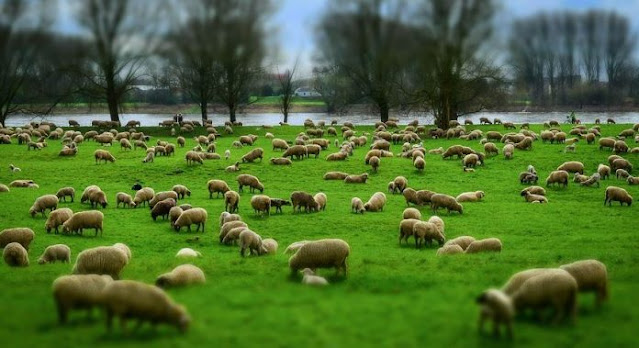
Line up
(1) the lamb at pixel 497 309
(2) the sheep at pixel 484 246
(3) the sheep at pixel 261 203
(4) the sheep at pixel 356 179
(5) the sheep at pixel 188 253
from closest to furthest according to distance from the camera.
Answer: (1) the lamb at pixel 497 309
(5) the sheep at pixel 188 253
(2) the sheep at pixel 484 246
(3) the sheep at pixel 261 203
(4) the sheep at pixel 356 179

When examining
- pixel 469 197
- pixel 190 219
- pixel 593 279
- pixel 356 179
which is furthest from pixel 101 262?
pixel 356 179

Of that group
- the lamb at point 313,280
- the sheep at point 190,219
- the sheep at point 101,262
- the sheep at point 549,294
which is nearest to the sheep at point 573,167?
the sheep at point 190,219

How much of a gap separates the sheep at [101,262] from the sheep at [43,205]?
34.1 ft

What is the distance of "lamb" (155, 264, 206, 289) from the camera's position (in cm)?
1188

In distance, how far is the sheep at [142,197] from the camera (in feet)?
→ 81.6

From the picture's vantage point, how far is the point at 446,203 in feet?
75.6

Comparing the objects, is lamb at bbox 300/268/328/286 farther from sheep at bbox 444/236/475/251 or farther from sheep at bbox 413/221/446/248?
sheep at bbox 413/221/446/248

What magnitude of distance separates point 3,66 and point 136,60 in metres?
10.9

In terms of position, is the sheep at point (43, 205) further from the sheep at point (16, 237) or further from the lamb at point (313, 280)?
the lamb at point (313, 280)

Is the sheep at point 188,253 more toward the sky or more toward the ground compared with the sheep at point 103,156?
more toward the ground

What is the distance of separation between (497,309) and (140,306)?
15.5ft

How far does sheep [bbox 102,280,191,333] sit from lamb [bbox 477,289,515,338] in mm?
3995

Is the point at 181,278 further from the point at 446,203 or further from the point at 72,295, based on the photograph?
the point at 446,203

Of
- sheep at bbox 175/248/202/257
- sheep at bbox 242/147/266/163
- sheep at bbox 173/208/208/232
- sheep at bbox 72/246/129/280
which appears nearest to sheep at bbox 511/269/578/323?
sheep at bbox 72/246/129/280
